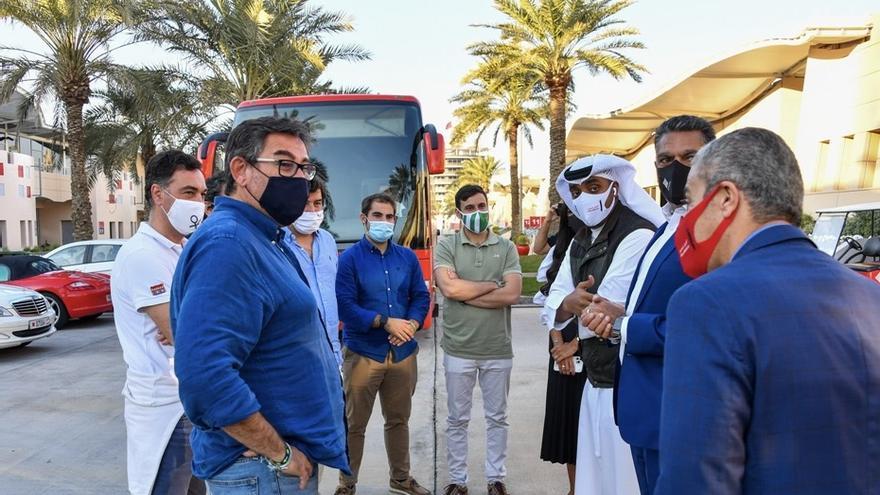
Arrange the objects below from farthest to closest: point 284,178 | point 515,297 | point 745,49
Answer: point 745,49, point 515,297, point 284,178

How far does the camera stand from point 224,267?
6.00ft

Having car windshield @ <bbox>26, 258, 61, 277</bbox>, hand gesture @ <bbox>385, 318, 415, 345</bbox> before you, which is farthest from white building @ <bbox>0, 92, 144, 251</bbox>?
hand gesture @ <bbox>385, 318, 415, 345</bbox>

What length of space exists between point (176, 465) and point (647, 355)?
79.0 inches

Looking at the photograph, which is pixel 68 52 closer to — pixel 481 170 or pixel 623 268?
pixel 623 268

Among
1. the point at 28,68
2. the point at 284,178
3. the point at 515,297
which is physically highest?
the point at 28,68

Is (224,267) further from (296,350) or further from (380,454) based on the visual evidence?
(380,454)

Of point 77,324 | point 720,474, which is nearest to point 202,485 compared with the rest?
point 720,474

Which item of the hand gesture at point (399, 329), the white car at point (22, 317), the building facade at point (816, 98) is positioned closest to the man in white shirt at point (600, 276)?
the hand gesture at point (399, 329)

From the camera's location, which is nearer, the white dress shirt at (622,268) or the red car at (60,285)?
the white dress shirt at (622,268)

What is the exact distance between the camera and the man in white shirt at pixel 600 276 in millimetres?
2914

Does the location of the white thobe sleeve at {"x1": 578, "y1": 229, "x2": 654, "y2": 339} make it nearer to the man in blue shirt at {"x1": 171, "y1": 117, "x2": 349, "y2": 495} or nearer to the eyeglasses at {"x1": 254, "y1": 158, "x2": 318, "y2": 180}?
the man in blue shirt at {"x1": 171, "y1": 117, "x2": 349, "y2": 495}

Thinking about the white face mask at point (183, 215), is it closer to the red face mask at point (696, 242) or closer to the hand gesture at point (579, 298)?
the hand gesture at point (579, 298)

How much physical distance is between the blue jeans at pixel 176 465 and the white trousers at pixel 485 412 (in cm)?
194

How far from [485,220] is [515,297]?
0.59 m
